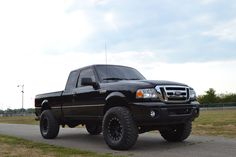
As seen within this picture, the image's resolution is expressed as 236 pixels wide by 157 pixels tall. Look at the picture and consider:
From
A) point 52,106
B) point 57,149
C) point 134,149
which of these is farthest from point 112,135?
point 52,106

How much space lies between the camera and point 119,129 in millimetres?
8906

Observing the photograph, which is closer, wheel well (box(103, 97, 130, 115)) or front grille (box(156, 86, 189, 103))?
front grille (box(156, 86, 189, 103))

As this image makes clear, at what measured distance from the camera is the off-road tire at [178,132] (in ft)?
32.3

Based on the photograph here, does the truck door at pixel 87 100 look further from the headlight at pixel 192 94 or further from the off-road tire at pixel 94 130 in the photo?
the off-road tire at pixel 94 130

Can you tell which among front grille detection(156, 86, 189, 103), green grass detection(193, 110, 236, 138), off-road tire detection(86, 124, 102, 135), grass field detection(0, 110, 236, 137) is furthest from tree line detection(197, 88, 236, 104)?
front grille detection(156, 86, 189, 103)

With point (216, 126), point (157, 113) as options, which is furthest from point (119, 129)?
point (216, 126)

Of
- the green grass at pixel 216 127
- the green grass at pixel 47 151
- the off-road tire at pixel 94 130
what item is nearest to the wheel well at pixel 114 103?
the green grass at pixel 47 151

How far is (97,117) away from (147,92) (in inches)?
75.0

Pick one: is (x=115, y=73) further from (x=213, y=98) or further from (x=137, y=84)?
(x=213, y=98)

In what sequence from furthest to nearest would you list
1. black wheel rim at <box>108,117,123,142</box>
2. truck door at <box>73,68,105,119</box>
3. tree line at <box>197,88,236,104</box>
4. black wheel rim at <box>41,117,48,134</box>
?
tree line at <box>197,88,236,104</box> < black wheel rim at <box>41,117,48,134</box> < truck door at <box>73,68,105,119</box> < black wheel rim at <box>108,117,123,142</box>

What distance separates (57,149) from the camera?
9.02m

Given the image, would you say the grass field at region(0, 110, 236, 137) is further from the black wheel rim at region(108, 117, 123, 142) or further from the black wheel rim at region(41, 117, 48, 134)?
the black wheel rim at region(41, 117, 48, 134)

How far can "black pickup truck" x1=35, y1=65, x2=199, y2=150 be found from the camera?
8.49m

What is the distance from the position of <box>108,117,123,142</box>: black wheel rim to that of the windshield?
1300 millimetres
